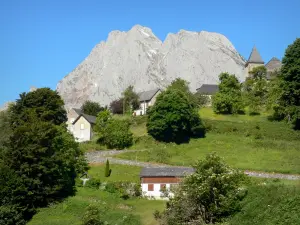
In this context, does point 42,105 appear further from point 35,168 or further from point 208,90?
point 208,90

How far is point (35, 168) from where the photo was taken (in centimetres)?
4834

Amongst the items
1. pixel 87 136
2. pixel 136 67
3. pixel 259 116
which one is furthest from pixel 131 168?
pixel 136 67

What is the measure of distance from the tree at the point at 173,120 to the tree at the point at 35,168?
47.4 ft

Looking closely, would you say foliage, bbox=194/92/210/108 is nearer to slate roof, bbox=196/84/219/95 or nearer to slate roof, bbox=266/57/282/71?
slate roof, bbox=196/84/219/95

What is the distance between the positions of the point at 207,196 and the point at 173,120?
31.9 metres

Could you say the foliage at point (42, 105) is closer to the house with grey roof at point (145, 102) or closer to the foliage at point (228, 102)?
the foliage at point (228, 102)

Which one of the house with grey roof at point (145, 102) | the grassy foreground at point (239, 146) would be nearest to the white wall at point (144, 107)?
the house with grey roof at point (145, 102)

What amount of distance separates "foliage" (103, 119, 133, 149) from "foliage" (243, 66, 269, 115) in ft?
79.2

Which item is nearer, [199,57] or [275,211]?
[275,211]

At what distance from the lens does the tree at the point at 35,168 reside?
46.1 metres

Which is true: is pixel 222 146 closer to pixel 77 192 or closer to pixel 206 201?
pixel 77 192

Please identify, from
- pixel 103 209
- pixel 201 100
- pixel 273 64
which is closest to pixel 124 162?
pixel 103 209

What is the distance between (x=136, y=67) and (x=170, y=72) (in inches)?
541

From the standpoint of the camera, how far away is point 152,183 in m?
49.9
